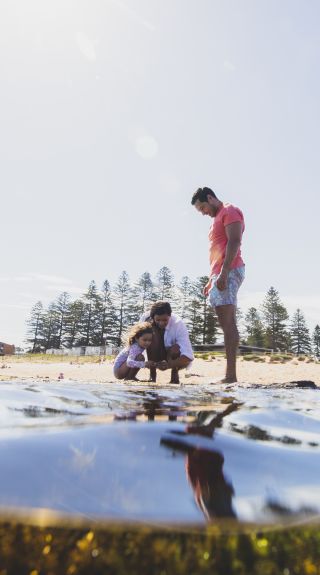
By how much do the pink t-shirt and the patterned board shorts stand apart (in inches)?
3.4

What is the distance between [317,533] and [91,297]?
60.4 metres

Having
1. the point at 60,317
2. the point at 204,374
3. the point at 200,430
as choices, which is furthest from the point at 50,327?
the point at 200,430

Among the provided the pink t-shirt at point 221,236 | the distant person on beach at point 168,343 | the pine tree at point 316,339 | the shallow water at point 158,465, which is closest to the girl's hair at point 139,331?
the distant person on beach at point 168,343

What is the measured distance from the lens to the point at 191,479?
0.92 meters

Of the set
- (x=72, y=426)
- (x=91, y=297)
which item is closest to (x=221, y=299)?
(x=72, y=426)

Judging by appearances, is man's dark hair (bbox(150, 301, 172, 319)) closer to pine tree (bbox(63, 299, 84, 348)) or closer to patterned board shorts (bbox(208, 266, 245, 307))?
patterned board shorts (bbox(208, 266, 245, 307))

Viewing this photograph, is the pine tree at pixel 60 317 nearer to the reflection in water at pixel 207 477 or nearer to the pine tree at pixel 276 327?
the pine tree at pixel 276 327

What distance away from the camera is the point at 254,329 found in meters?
58.5

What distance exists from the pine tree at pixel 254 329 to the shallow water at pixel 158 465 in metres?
56.9

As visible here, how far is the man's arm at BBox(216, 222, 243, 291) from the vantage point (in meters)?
4.44

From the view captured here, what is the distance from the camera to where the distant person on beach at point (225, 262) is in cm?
449

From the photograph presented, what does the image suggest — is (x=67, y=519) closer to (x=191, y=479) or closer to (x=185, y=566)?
(x=185, y=566)

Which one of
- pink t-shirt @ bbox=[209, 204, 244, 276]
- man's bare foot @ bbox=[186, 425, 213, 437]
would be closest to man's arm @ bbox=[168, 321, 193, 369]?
pink t-shirt @ bbox=[209, 204, 244, 276]

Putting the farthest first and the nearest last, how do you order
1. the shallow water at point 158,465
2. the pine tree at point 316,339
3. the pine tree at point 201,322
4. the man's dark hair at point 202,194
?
1. the pine tree at point 316,339
2. the pine tree at point 201,322
3. the man's dark hair at point 202,194
4. the shallow water at point 158,465
